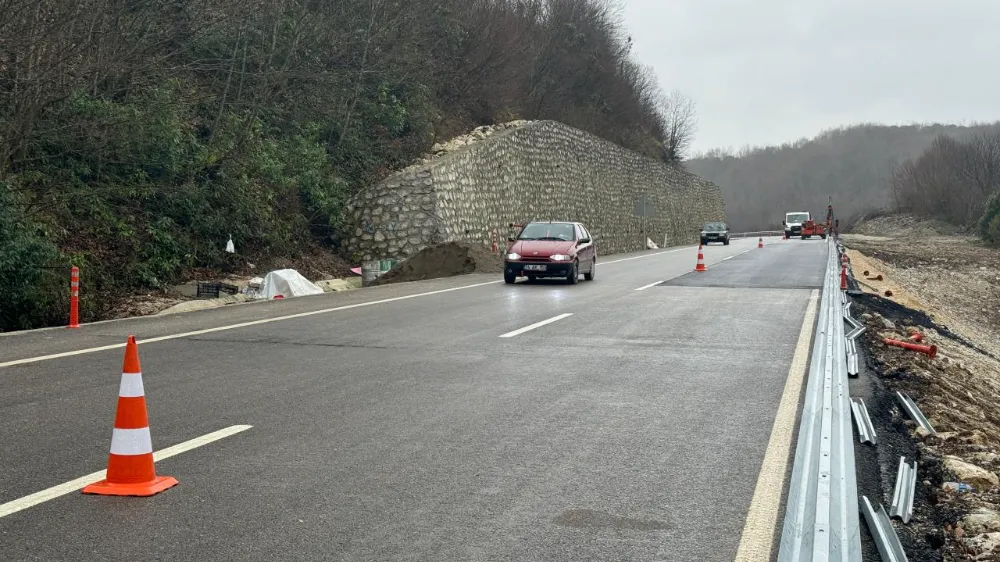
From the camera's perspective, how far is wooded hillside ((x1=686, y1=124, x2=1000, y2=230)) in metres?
164

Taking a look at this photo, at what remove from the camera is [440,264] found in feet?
87.2

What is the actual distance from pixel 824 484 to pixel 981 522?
0.90m

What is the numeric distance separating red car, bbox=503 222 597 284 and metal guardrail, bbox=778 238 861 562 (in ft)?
43.5

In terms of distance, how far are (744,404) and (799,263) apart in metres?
26.3

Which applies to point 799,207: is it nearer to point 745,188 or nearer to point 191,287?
point 745,188

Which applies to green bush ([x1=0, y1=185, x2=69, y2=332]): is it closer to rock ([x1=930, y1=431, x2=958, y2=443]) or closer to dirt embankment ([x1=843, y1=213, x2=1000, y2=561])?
dirt embankment ([x1=843, y1=213, x2=1000, y2=561])

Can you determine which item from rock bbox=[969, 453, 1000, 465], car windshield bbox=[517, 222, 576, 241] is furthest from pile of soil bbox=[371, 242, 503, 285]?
rock bbox=[969, 453, 1000, 465]

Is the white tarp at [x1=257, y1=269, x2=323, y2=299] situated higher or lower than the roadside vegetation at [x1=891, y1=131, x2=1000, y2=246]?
lower

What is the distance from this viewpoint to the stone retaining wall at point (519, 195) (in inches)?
1064

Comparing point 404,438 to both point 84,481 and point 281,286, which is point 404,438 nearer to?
point 84,481

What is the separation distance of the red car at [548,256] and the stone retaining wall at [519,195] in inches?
194

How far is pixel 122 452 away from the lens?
507cm

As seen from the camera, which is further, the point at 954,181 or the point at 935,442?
the point at 954,181

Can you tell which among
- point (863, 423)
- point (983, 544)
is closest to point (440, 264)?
point (863, 423)
